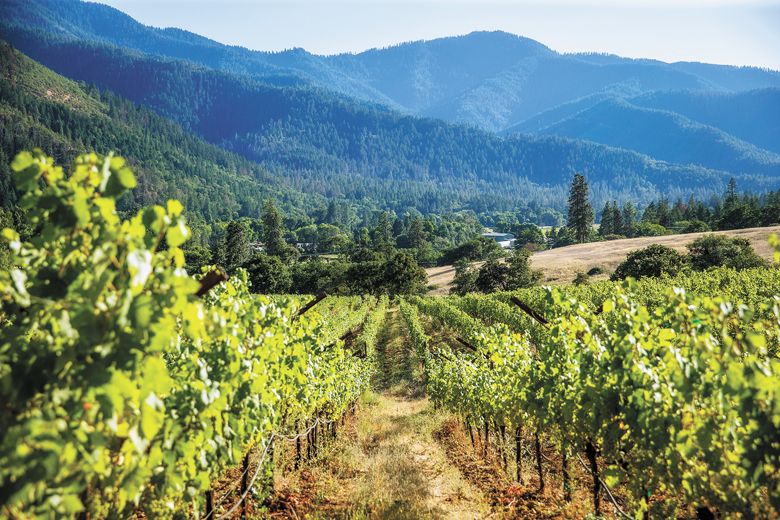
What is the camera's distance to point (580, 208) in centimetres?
10294

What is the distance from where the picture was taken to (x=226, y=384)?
15.1 ft

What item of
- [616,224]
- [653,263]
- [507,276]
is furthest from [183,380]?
[616,224]

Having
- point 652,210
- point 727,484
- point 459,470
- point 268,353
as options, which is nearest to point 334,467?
point 459,470

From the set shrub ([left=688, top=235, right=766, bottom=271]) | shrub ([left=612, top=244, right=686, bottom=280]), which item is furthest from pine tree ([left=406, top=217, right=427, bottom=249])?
shrub ([left=688, top=235, right=766, bottom=271])

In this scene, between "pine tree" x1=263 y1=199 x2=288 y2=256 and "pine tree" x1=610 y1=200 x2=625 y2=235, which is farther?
"pine tree" x1=610 y1=200 x2=625 y2=235

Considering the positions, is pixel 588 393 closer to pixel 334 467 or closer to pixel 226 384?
pixel 226 384

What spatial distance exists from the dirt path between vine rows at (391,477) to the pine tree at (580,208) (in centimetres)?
9230

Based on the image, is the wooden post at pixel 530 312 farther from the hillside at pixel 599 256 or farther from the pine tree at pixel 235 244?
the pine tree at pixel 235 244

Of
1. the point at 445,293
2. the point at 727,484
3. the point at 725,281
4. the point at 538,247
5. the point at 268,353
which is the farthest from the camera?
the point at 538,247

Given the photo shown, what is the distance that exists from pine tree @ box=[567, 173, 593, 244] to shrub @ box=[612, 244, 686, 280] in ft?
163

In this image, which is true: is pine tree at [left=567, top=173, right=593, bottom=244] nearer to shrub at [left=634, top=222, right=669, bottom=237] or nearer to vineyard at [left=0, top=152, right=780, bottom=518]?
shrub at [left=634, top=222, right=669, bottom=237]

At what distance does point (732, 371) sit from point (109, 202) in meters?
3.93

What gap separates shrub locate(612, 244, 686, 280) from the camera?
49.0 meters

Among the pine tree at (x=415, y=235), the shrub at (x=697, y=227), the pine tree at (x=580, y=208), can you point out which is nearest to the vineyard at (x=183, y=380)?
the pine tree at (x=580, y=208)
